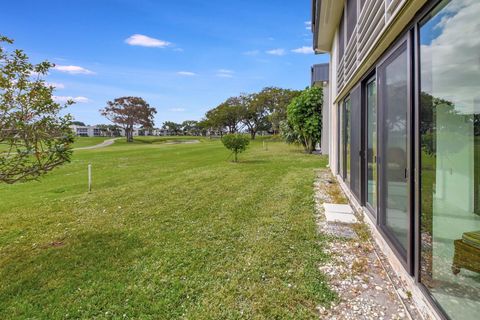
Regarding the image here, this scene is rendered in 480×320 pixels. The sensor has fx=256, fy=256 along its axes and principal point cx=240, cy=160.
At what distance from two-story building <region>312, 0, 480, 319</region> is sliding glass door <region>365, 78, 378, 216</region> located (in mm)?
541

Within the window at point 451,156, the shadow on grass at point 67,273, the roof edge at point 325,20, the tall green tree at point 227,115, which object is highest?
the tall green tree at point 227,115

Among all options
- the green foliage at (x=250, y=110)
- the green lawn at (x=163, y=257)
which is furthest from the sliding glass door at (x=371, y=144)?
the green foliage at (x=250, y=110)

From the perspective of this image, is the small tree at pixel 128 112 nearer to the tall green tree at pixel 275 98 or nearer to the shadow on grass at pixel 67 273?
the tall green tree at pixel 275 98

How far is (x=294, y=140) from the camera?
17.2 metres

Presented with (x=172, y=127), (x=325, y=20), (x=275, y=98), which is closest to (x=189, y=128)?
(x=172, y=127)

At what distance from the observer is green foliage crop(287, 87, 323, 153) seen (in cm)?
1482

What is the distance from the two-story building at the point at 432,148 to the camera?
1.63 metres

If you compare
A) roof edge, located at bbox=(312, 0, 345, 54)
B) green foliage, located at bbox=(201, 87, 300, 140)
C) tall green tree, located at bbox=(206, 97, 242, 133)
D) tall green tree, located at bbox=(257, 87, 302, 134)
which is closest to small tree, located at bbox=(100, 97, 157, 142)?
green foliage, located at bbox=(201, 87, 300, 140)

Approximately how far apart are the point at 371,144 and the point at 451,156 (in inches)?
87.8

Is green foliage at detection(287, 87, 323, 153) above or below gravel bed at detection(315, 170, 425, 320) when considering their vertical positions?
above

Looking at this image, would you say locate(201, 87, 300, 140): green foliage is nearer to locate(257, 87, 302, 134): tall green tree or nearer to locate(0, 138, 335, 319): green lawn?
locate(257, 87, 302, 134): tall green tree

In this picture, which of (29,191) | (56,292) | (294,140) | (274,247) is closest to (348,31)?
(274,247)

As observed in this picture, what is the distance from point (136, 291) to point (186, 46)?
17.9 metres

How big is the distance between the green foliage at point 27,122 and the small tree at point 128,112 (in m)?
46.6
